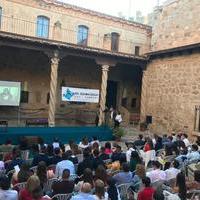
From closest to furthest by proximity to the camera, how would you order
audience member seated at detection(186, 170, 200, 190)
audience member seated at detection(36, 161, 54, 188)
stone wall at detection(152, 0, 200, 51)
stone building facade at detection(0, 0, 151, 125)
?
audience member seated at detection(36, 161, 54, 188) < audience member seated at detection(186, 170, 200, 190) < stone building facade at detection(0, 0, 151, 125) < stone wall at detection(152, 0, 200, 51)

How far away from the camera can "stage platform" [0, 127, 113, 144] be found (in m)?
15.8

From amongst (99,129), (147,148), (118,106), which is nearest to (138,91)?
(118,106)

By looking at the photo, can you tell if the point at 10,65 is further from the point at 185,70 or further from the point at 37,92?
the point at 185,70

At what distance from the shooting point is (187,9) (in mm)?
22609

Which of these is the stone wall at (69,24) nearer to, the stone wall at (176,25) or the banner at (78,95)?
the stone wall at (176,25)

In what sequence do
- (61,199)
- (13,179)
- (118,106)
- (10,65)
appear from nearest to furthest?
(61,199)
(13,179)
(10,65)
(118,106)

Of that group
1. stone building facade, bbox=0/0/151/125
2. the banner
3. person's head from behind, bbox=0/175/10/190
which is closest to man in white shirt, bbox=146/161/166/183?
person's head from behind, bbox=0/175/10/190

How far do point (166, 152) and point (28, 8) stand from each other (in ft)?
48.1

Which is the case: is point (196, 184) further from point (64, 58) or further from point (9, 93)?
point (64, 58)

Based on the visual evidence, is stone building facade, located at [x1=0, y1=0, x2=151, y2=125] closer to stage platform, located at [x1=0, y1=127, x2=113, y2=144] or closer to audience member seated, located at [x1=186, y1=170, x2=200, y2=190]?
stage platform, located at [x1=0, y1=127, x2=113, y2=144]

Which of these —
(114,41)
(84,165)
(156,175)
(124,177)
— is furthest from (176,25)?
(124,177)

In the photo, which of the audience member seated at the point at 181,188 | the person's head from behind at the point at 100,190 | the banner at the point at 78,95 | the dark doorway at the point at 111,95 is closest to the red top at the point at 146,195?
the audience member seated at the point at 181,188

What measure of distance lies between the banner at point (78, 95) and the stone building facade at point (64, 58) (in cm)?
69

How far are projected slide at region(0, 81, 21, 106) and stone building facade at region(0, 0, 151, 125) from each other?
1890 mm
